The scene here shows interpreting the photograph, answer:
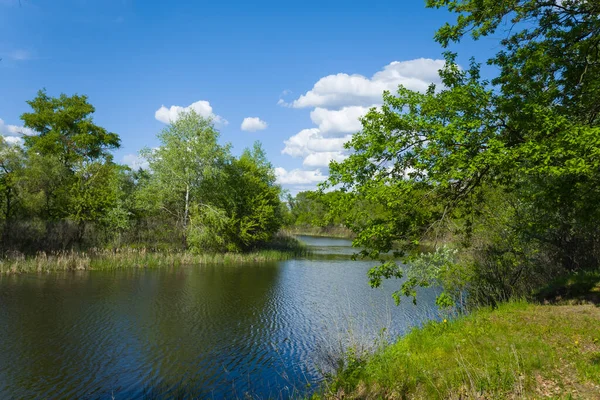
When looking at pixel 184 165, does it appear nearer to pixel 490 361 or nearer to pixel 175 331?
pixel 175 331

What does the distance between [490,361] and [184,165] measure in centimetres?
2989

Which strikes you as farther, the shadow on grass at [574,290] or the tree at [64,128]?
the tree at [64,128]

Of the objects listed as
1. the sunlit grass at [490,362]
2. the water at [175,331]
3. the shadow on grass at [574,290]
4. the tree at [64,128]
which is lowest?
the water at [175,331]

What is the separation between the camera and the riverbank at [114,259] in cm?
2383

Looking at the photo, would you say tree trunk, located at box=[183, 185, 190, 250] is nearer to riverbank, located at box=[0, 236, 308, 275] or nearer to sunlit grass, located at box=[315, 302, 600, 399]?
riverbank, located at box=[0, 236, 308, 275]

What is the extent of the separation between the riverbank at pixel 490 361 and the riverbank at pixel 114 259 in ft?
75.1

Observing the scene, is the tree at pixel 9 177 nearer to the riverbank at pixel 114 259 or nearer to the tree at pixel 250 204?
the riverbank at pixel 114 259

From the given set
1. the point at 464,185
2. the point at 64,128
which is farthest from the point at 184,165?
the point at 464,185

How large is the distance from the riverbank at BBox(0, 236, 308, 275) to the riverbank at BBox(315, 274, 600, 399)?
22904mm

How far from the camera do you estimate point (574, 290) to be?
42.5ft

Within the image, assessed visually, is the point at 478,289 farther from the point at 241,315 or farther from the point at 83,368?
the point at 83,368

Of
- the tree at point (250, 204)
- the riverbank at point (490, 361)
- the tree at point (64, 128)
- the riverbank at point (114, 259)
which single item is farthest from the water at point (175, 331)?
the tree at point (64, 128)

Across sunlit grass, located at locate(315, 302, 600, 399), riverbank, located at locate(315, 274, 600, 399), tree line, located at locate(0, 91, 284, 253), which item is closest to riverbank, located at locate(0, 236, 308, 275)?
tree line, located at locate(0, 91, 284, 253)

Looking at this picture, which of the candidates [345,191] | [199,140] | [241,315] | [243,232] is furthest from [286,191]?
[345,191]
